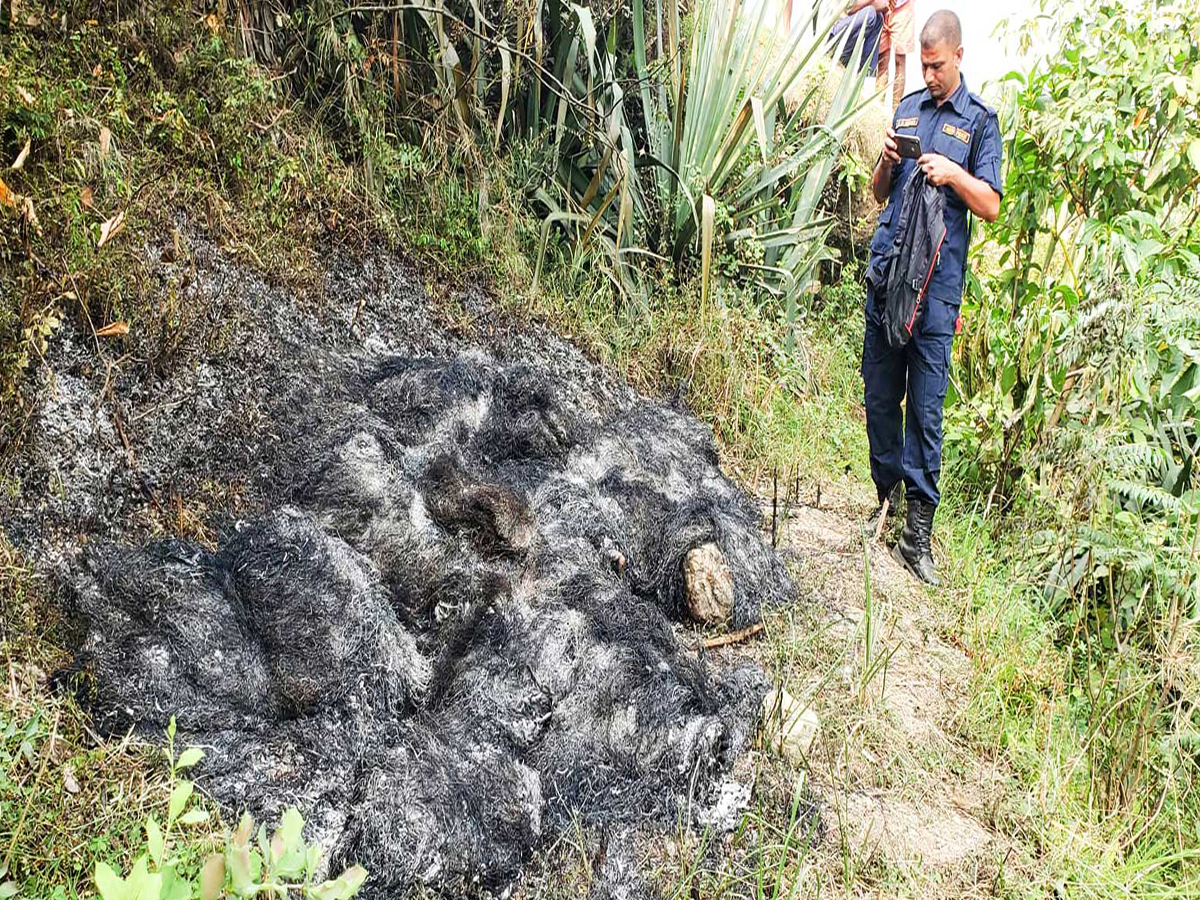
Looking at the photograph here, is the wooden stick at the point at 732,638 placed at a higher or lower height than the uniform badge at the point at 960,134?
lower

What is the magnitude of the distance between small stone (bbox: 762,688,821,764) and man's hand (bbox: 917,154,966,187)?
1.91 m

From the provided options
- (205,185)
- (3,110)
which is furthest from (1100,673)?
(3,110)

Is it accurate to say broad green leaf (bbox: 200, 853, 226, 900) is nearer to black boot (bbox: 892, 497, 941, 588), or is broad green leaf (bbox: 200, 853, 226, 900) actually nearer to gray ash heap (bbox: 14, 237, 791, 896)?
gray ash heap (bbox: 14, 237, 791, 896)

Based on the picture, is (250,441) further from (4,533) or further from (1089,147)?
(1089,147)

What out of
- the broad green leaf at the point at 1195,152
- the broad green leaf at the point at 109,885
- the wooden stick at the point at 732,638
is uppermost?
the broad green leaf at the point at 1195,152

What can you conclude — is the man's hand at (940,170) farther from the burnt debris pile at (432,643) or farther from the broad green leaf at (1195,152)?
the burnt debris pile at (432,643)

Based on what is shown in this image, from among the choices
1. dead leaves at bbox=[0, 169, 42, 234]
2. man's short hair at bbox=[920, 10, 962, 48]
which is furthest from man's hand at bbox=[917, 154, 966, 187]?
dead leaves at bbox=[0, 169, 42, 234]

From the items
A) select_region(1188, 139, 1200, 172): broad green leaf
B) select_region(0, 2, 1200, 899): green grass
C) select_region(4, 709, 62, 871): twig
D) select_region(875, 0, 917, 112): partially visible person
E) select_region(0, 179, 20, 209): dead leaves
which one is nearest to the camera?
select_region(4, 709, 62, 871): twig

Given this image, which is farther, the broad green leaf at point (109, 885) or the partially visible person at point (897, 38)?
the partially visible person at point (897, 38)

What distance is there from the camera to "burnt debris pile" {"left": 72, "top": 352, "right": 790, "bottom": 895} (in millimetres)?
1856

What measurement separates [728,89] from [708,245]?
1042 mm

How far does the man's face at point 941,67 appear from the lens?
3256mm

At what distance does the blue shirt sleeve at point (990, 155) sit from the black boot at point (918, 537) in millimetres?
1157

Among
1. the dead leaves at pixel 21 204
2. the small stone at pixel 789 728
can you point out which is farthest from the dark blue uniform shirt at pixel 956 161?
the dead leaves at pixel 21 204
